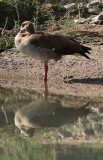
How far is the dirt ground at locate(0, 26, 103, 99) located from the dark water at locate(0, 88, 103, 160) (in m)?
0.40

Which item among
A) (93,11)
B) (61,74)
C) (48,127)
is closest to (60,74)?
(61,74)

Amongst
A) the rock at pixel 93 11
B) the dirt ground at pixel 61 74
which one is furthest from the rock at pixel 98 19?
the dirt ground at pixel 61 74

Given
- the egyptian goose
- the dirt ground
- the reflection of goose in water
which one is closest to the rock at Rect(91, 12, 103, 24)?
the dirt ground

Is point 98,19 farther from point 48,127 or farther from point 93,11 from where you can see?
point 48,127

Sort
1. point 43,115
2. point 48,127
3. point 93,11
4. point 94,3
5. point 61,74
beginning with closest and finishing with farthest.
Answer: point 48,127 < point 43,115 < point 61,74 < point 93,11 < point 94,3

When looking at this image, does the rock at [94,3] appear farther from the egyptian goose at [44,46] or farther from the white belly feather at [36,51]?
the white belly feather at [36,51]

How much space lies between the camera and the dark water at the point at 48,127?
6.60 metres

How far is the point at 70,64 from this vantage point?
1113 centimetres

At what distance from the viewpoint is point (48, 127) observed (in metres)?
7.78

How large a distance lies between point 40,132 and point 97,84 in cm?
281

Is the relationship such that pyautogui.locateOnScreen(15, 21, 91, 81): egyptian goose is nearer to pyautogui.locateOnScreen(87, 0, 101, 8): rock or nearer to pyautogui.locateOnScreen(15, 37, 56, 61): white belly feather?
pyautogui.locateOnScreen(15, 37, 56, 61): white belly feather

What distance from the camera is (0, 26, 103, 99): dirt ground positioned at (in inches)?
Answer: 392

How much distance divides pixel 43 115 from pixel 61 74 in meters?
2.42

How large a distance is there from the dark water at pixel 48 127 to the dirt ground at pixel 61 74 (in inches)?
15.6
